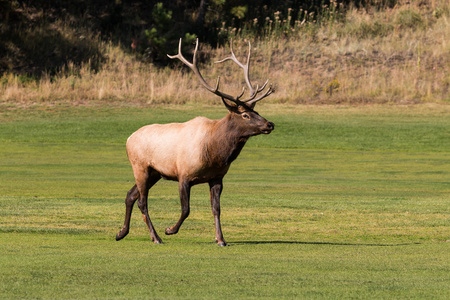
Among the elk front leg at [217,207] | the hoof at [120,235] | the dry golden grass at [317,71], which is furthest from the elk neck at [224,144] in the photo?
the dry golden grass at [317,71]

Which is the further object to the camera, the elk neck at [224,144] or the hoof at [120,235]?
the hoof at [120,235]

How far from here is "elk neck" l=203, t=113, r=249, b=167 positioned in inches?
467

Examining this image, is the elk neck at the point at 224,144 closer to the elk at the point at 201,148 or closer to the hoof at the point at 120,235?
the elk at the point at 201,148

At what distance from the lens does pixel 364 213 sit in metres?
16.2

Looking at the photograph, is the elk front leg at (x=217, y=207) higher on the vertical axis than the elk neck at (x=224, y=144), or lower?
lower

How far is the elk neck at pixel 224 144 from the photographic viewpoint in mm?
11859

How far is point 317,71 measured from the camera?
4912cm

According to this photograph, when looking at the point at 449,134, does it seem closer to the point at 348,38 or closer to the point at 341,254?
the point at 348,38

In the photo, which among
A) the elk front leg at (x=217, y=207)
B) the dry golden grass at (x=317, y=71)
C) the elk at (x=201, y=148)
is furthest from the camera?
the dry golden grass at (x=317, y=71)

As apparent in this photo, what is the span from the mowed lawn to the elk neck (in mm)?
1167

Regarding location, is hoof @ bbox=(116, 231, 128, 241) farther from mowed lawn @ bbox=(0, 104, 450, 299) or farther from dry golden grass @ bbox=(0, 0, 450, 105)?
dry golden grass @ bbox=(0, 0, 450, 105)

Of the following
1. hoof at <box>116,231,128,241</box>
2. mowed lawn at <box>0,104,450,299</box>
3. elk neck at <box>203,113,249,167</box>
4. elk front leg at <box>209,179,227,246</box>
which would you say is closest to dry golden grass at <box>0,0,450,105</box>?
mowed lawn at <box>0,104,450,299</box>

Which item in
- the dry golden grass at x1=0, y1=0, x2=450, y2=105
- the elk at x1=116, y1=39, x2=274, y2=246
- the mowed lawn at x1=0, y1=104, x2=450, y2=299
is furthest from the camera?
the dry golden grass at x1=0, y1=0, x2=450, y2=105

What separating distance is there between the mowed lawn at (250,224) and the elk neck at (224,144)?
1.17 meters
